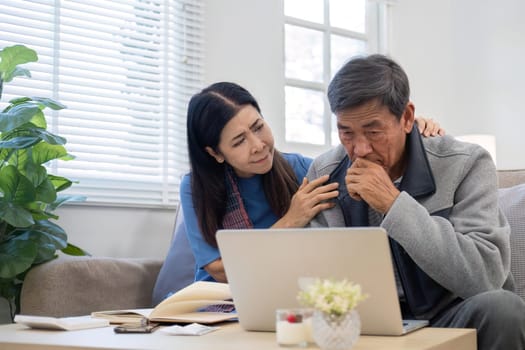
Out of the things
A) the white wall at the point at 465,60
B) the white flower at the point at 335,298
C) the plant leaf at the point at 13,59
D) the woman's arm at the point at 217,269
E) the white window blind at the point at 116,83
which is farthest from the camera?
the white wall at the point at 465,60

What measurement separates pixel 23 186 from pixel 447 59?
2.70m

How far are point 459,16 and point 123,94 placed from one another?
2.16 metres

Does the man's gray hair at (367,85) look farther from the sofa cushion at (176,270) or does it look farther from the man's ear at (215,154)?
the sofa cushion at (176,270)

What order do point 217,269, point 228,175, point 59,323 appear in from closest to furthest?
point 59,323, point 217,269, point 228,175

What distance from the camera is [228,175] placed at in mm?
2211

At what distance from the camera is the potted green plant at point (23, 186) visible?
90.6 inches

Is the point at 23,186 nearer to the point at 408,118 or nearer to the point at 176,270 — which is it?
the point at 176,270

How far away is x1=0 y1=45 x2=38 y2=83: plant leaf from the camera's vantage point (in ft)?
8.05

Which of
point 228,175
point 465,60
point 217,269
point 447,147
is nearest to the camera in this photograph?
point 447,147

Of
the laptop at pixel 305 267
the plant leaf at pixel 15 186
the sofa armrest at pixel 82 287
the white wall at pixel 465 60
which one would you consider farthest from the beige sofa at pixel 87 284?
the white wall at pixel 465 60

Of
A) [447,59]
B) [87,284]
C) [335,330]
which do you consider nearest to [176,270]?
[87,284]

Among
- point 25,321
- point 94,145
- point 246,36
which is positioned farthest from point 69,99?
point 25,321

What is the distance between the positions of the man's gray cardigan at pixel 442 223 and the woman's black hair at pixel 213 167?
0.40m

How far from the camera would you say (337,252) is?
119cm
